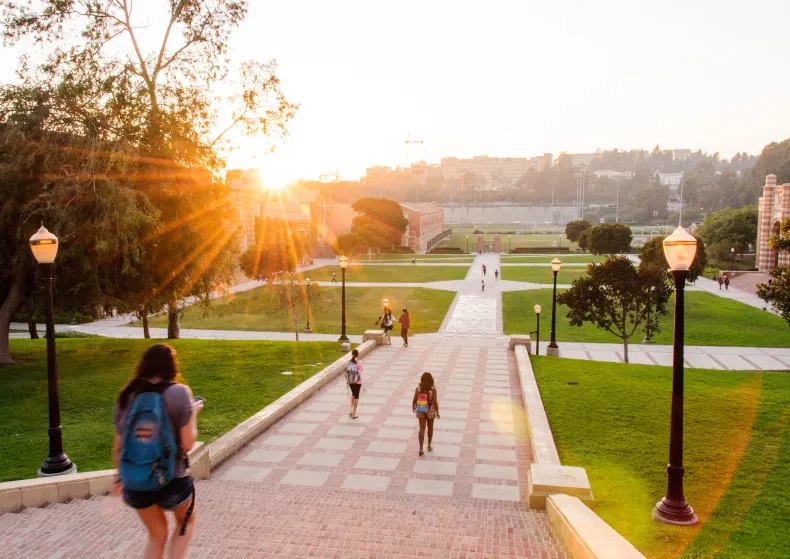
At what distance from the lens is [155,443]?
4000 mm

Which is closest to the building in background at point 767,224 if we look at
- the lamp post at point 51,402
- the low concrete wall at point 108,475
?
the low concrete wall at point 108,475

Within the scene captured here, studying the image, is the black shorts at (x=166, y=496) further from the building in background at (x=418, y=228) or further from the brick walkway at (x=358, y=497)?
the building in background at (x=418, y=228)

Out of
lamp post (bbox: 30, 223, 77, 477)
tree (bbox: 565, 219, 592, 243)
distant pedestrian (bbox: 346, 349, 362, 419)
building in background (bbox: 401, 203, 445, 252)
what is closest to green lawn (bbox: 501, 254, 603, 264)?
tree (bbox: 565, 219, 592, 243)

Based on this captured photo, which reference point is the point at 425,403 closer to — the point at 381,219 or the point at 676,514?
the point at 676,514

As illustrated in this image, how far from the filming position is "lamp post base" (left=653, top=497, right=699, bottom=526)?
257 inches

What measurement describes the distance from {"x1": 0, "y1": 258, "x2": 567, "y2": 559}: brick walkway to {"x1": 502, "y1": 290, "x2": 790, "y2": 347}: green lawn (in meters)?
16.9

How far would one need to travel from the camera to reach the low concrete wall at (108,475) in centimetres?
662

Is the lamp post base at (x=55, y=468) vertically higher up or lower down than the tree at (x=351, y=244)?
lower down

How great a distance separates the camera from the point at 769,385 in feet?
47.7

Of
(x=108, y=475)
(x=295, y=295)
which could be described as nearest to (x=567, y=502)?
(x=108, y=475)

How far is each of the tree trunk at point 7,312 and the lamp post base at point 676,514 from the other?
1481cm

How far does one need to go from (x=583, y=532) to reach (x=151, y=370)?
393cm

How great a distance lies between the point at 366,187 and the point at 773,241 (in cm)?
17616

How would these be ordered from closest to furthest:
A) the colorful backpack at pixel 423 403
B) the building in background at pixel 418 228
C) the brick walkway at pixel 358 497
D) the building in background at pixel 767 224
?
the brick walkway at pixel 358 497 < the colorful backpack at pixel 423 403 < the building in background at pixel 767 224 < the building in background at pixel 418 228
